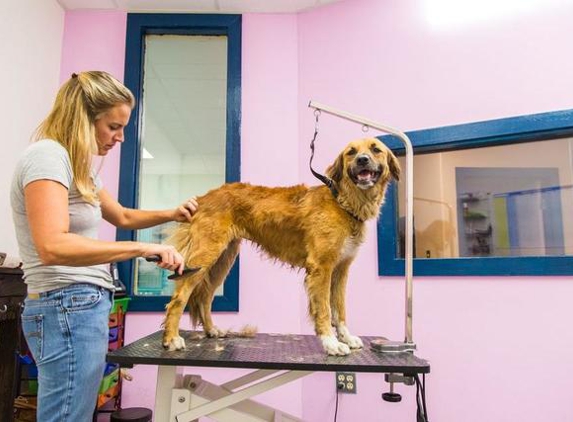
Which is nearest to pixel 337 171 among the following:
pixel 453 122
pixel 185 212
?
pixel 185 212

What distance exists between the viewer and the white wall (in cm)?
216

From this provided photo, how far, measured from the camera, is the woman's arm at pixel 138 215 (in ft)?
4.98

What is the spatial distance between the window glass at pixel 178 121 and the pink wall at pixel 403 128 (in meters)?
0.24

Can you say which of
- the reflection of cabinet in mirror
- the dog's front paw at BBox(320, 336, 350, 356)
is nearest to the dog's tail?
the dog's front paw at BBox(320, 336, 350, 356)

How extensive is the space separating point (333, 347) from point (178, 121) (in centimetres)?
261

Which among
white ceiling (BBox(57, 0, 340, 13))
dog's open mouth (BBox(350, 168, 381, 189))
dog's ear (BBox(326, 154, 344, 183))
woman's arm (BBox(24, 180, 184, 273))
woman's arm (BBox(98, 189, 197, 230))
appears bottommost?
woman's arm (BBox(24, 180, 184, 273))

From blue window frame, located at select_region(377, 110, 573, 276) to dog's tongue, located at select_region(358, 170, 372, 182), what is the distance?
0.95 meters

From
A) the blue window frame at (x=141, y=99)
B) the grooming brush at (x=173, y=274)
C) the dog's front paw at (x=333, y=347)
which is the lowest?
the dog's front paw at (x=333, y=347)

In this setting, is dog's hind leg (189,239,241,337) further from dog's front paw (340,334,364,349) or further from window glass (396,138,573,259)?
window glass (396,138,573,259)

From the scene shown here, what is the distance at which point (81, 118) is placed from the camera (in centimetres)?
110

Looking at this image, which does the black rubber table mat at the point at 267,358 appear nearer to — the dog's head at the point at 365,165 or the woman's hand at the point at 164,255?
the woman's hand at the point at 164,255

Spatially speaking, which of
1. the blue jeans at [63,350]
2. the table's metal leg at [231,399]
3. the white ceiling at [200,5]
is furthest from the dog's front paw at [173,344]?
the white ceiling at [200,5]

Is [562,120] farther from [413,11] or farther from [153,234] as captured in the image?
[153,234]

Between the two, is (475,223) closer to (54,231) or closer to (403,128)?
(403,128)
